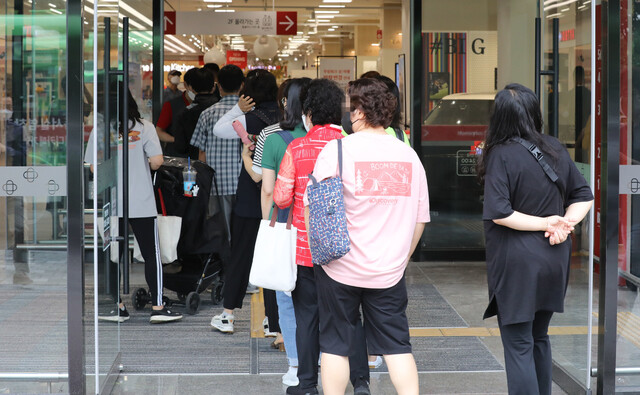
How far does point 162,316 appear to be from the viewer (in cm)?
561

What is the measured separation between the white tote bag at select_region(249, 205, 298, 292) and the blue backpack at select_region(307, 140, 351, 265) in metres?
0.62

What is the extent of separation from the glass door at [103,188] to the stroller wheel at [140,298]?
1387mm

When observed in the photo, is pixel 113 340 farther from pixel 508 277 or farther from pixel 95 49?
pixel 508 277

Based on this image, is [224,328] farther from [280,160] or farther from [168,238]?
[280,160]

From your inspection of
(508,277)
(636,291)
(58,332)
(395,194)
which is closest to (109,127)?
(58,332)

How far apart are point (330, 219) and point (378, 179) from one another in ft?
0.79

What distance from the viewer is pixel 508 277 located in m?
3.30

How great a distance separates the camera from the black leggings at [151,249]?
5.48m

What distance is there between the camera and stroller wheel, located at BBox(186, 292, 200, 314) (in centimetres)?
583

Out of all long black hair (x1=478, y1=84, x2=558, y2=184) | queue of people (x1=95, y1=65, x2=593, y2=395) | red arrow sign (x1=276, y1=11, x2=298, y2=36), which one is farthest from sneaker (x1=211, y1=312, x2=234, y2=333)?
red arrow sign (x1=276, y1=11, x2=298, y2=36)

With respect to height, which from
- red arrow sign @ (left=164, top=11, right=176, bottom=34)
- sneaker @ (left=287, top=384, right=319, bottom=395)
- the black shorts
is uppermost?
red arrow sign @ (left=164, top=11, right=176, bottom=34)

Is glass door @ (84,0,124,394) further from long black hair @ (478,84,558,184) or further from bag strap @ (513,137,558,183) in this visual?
bag strap @ (513,137,558,183)

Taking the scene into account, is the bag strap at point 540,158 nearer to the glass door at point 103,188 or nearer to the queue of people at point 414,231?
the queue of people at point 414,231

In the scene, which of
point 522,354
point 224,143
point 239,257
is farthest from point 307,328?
point 224,143
